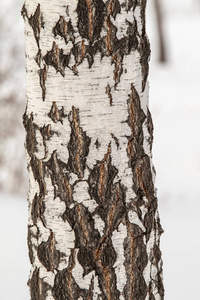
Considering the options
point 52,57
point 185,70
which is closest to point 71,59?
point 52,57

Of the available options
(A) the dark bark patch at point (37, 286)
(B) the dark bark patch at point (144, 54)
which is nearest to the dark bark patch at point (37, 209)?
(A) the dark bark patch at point (37, 286)

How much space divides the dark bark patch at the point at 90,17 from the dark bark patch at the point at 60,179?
1.48 feet

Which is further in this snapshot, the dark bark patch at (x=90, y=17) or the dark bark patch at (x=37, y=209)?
the dark bark patch at (x=37, y=209)

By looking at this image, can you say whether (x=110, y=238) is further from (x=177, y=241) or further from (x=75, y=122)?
(x=177, y=241)

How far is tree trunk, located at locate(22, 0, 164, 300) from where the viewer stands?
6.62 ft

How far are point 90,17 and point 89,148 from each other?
0.46 meters

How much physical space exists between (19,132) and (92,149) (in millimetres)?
6225

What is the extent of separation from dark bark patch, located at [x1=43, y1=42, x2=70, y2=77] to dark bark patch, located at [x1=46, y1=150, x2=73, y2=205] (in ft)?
1.00

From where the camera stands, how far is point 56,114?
2061 mm

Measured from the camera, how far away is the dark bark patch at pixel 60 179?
209cm

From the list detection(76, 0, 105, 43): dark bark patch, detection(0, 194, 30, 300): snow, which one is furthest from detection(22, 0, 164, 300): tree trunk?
detection(0, 194, 30, 300): snow

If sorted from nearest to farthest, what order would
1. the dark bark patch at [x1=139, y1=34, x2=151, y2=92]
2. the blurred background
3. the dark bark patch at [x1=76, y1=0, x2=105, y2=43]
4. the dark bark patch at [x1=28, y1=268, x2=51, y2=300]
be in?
the dark bark patch at [x1=76, y1=0, x2=105, y2=43] < the dark bark patch at [x1=139, y1=34, x2=151, y2=92] < the dark bark patch at [x1=28, y1=268, x2=51, y2=300] < the blurred background

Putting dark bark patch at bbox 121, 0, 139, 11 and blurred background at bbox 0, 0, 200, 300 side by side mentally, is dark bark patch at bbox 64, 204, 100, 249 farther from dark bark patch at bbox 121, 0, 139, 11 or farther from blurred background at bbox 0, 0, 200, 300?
blurred background at bbox 0, 0, 200, 300

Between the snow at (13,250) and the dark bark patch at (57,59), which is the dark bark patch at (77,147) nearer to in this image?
the dark bark patch at (57,59)
